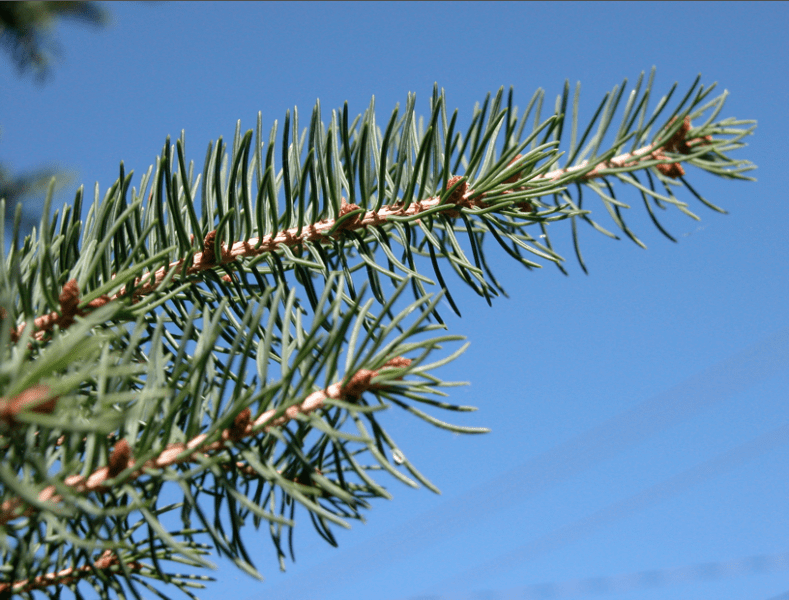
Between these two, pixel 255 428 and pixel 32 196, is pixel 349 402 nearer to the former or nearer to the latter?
pixel 255 428

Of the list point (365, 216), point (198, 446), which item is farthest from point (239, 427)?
point (365, 216)

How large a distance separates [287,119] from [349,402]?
20 centimetres

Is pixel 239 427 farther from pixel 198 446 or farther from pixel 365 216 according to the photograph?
pixel 365 216

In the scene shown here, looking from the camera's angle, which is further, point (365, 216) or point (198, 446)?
point (365, 216)

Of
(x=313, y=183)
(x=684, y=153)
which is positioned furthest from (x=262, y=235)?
(x=684, y=153)

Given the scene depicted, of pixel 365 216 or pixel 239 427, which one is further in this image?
pixel 365 216

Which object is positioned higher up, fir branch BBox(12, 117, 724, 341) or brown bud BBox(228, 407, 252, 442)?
fir branch BBox(12, 117, 724, 341)

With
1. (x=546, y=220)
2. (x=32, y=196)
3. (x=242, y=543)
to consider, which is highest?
(x=32, y=196)

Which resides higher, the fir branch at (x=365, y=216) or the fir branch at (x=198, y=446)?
the fir branch at (x=365, y=216)

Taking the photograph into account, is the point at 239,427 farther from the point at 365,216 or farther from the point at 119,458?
the point at 365,216

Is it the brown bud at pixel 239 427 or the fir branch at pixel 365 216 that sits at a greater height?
the fir branch at pixel 365 216

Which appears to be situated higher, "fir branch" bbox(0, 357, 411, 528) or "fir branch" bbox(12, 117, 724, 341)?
"fir branch" bbox(12, 117, 724, 341)

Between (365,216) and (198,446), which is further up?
(365,216)

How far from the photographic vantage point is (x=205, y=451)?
276 mm
